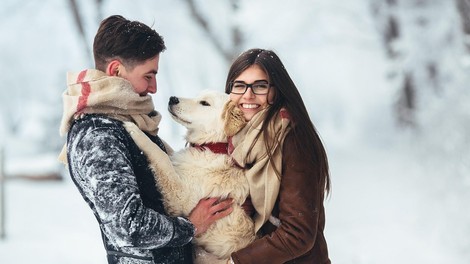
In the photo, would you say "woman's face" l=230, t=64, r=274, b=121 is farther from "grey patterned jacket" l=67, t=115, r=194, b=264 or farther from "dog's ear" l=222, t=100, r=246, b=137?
"grey patterned jacket" l=67, t=115, r=194, b=264

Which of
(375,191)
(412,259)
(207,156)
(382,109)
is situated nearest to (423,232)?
(412,259)

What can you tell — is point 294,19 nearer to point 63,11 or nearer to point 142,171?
point 63,11

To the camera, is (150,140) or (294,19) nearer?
(150,140)

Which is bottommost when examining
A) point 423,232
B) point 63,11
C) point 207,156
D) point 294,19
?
point 423,232

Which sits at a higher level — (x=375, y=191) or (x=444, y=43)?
(x=444, y=43)

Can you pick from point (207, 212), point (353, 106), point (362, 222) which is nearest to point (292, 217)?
point (207, 212)

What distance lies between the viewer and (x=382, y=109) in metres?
24.5

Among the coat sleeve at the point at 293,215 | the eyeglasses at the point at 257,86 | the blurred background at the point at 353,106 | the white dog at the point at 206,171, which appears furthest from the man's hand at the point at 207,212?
the blurred background at the point at 353,106

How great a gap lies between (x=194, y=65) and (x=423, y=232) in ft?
57.9

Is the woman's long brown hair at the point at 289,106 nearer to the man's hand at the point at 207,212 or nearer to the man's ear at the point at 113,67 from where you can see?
the man's hand at the point at 207,212

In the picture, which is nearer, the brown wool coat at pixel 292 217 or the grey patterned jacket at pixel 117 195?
the grey patterned jacket at pixel 117 195

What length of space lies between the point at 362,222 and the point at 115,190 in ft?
26.8

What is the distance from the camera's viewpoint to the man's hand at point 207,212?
283 centimetres

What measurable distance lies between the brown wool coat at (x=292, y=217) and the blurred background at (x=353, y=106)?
107 cm
